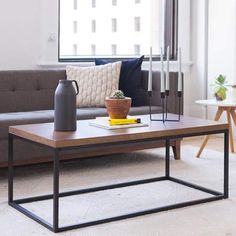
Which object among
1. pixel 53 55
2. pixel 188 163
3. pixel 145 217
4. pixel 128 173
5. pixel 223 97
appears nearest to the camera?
pixel 145 217

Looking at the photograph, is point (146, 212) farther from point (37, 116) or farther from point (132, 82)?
point (132, 82)

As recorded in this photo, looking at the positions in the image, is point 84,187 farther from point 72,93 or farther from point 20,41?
point 20,41

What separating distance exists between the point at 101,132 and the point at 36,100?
154cm

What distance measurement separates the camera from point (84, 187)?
3.29m

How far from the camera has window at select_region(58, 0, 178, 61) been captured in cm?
491

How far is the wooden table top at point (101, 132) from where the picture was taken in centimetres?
249

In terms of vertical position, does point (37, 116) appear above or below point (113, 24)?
below

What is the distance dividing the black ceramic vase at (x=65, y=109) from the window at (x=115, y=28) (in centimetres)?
214

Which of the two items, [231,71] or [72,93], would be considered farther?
[231,71]

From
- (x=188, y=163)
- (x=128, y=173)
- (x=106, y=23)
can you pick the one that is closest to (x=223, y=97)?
(x=188, y=163)

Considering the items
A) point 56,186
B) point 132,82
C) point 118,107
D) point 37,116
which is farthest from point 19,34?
point 56,186

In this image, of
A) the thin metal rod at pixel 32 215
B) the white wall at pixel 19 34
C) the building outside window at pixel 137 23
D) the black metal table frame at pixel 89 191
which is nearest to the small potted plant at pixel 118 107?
the black metal table frame at pixel 89 191

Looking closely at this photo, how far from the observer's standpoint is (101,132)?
2.68 meters

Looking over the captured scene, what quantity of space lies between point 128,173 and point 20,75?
1151 millimetres
